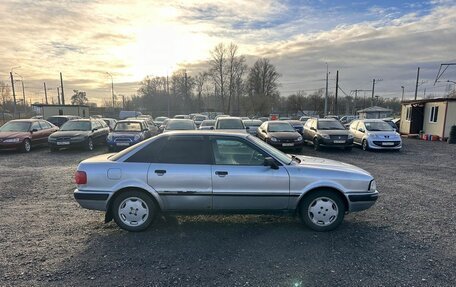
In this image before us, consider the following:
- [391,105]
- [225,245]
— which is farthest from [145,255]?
[391,105]

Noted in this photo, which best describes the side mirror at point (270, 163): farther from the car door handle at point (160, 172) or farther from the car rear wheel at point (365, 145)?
the car rear wheel at point (365, 145)

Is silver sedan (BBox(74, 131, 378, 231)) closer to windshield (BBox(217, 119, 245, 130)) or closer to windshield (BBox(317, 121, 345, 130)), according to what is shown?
windshield (BBox(217, 119, 245, 130))

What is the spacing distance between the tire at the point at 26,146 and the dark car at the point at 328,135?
13568 millimetres

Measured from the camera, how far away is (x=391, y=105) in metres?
85.2

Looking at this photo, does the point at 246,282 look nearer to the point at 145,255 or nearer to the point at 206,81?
the point at 145,255

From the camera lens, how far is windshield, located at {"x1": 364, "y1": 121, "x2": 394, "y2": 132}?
1383 centimetres

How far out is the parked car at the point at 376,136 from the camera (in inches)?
514

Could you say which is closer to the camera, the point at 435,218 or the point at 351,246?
the point at 351,246

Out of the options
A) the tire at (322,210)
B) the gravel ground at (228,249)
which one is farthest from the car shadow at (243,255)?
the tire at (322,210)

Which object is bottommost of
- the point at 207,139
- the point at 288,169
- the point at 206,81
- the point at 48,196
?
the point at 48,196

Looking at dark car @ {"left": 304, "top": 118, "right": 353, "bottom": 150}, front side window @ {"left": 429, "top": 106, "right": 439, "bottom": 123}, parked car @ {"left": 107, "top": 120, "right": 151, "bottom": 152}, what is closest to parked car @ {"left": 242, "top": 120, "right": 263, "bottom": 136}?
dark car @ {"left": 304, "top": 118, "right": 353, "bottom": 150}

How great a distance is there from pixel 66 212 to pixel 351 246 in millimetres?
4839

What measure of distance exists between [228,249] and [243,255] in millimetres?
244

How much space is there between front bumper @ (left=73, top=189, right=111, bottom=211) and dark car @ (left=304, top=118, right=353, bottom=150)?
430 inches
